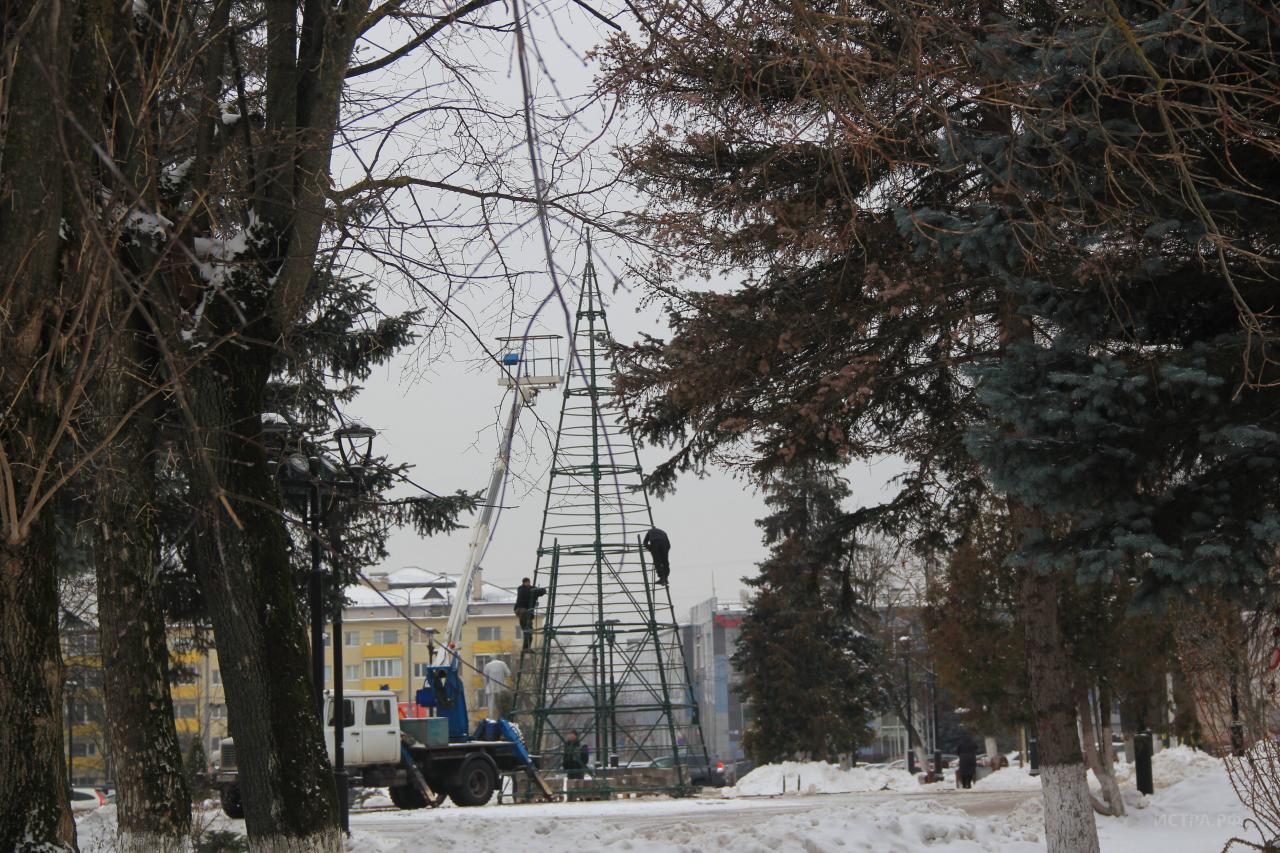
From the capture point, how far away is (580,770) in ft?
78.6

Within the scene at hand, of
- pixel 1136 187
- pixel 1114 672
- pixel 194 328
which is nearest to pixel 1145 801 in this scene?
pixel 1114 672

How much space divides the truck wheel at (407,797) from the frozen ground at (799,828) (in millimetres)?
2631

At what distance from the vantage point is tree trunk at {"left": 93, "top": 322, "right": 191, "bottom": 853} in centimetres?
876

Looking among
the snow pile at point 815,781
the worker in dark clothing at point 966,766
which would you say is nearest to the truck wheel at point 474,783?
the snow pile at point 815,781

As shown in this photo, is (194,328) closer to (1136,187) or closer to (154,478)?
(154,478)

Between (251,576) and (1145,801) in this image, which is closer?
(251,576)

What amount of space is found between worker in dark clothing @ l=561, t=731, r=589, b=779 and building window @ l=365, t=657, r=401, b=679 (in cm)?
5426

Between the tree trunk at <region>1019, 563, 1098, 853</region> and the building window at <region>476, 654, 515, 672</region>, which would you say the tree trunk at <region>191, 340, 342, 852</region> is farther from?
the tree trunk at <region>1019, 563, 1098, 853</region>

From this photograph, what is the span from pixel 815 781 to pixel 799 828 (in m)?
18.4

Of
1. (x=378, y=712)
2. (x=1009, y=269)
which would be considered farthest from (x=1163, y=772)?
(x=1009, y=269)

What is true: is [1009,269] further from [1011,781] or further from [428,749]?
[1011,781]

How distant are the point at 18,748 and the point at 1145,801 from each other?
661 inches

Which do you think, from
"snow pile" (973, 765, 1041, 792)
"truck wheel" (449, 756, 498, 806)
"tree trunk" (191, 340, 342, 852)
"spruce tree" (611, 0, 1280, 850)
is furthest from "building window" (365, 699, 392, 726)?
"tree trunk" (191, 340, 342, 852)

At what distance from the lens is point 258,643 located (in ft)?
24.9
